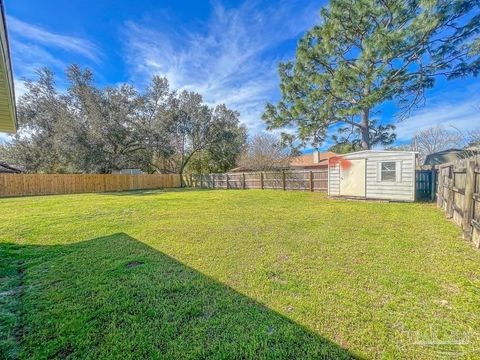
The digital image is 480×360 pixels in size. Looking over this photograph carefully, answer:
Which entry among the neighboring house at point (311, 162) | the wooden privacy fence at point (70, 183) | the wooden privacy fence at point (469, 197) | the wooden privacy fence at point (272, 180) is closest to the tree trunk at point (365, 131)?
the wooden privacy fence at point (272, 180)

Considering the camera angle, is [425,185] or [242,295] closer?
[242,295]

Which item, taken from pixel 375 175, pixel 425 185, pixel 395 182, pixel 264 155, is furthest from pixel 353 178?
pixel 264 155

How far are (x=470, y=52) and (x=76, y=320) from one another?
15.4 m

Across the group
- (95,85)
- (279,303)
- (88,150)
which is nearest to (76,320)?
(279,303)

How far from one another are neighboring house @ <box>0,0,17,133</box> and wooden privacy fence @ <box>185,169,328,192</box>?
12.0 meters

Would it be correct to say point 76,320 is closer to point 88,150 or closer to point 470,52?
point 470,52

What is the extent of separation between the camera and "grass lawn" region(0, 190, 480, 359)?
1592 mm

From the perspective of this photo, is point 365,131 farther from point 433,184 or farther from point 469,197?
point 469,197

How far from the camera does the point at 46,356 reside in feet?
4.91

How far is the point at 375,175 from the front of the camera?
8.57m

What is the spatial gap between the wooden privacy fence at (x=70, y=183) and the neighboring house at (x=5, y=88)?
12139 mm

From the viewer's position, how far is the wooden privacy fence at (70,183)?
530 inches

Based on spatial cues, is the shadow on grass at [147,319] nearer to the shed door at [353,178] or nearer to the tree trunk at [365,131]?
the shed door at [353,178]

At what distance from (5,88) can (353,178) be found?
10352 millimetres
